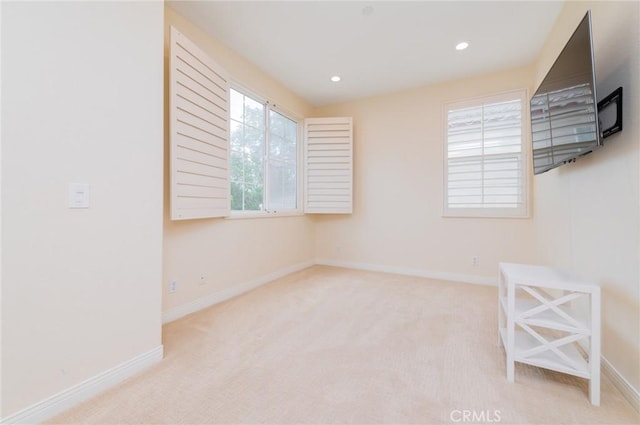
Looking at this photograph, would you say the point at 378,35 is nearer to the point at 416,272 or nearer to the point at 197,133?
the point at 197,133

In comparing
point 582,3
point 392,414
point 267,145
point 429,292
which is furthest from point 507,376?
point 267,145

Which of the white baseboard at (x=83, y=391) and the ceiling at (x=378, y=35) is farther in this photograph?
the ceiling at (x=378, y=35)

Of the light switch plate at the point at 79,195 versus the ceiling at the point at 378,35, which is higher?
the ceiling at the point at 378,35

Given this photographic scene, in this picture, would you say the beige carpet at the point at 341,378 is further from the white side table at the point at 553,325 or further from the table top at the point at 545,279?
the table top at the point at 545,279

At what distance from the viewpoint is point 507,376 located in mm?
1462

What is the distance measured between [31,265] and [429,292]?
321cm

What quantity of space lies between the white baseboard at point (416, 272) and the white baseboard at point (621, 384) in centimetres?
179

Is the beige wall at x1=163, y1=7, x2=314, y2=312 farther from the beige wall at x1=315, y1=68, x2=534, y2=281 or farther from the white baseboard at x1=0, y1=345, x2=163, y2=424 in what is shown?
the beige wall at x1=315, y1=68, x2=534, y2=281

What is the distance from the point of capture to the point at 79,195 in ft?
4.26

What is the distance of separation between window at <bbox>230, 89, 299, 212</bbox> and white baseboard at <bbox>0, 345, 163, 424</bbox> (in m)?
1.67

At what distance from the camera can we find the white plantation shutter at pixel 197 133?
206 cm

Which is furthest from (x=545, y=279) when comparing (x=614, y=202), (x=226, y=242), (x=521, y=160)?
(x=226, y=242)
